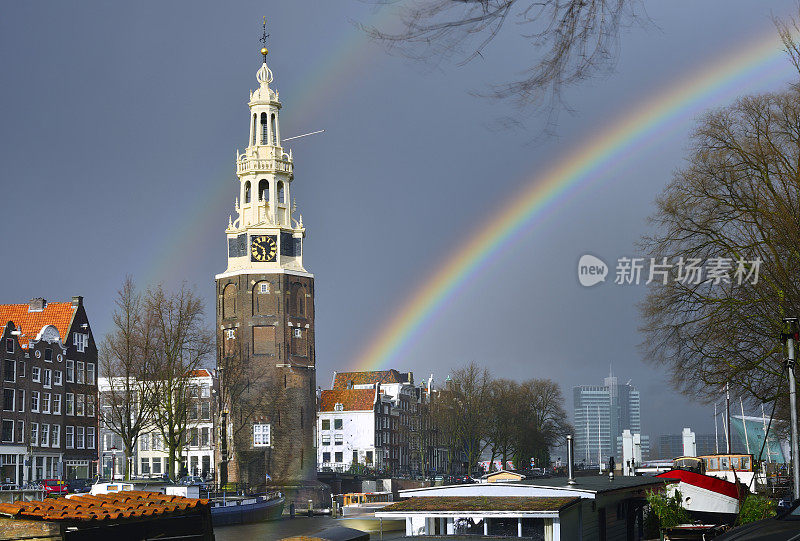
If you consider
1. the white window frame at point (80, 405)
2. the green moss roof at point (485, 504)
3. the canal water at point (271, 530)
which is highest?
the white window frame at point (80, 405)

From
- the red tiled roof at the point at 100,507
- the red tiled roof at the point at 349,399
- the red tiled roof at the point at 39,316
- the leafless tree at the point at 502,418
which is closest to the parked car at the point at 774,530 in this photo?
the red tiled roof at the point at 100,507

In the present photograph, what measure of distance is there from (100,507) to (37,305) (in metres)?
66.2

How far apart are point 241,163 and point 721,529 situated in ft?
263

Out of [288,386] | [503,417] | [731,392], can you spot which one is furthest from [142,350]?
[503,417]

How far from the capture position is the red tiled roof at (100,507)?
17938 mm

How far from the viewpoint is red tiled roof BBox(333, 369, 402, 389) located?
135375mm

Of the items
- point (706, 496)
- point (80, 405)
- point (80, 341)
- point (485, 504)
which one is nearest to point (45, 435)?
point (80, 405)

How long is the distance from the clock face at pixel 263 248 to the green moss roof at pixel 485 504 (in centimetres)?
7300

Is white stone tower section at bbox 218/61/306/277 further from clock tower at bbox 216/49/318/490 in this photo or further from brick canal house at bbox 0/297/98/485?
brick canal house at bbox 0/297/98/485

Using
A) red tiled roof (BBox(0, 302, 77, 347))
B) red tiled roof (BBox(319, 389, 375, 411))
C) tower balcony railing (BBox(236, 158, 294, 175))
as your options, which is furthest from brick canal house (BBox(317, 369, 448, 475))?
red tiled roof (BBox(0, 302, 77, 347))

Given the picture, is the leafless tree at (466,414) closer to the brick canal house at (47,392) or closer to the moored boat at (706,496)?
the brick canal house at (47,392)

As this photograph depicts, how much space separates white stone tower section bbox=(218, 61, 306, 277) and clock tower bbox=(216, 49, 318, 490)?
0.32ft

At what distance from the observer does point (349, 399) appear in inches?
4786

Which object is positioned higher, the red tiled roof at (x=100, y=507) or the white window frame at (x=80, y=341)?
the white window frame at (x=80, y=341)
